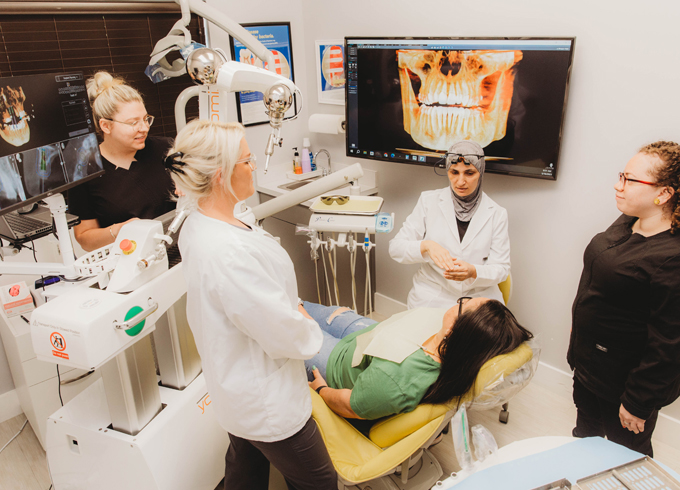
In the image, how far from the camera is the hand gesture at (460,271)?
6.58 ft

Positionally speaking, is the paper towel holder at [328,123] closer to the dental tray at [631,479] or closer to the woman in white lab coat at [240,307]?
the woman in white lab coat at [240,307]

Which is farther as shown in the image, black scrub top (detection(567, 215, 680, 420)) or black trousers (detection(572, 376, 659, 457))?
black trousers (detection(572, 376, 659, 457))

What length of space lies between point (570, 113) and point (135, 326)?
6.21ft

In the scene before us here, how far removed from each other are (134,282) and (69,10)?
59.8 inches

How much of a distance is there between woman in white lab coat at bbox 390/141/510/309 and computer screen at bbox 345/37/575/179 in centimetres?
21

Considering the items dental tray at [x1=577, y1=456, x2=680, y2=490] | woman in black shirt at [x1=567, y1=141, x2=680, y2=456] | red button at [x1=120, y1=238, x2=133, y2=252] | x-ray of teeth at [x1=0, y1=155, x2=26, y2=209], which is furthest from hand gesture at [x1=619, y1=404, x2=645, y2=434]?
x-ray of teeth at [x1=0, y1=155, x2=26, y2=209]

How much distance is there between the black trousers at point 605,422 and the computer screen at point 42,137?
187cm

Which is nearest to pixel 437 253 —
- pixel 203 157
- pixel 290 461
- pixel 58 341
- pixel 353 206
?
pixel 353 206

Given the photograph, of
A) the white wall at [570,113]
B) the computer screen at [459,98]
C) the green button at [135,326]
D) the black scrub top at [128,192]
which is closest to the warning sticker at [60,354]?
the green button at [135,326]

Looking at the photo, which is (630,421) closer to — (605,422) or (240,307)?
(605,422)

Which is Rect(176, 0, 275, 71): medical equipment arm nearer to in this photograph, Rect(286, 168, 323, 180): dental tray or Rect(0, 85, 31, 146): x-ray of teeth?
Rect(0, 85, 31, 146): x-ray of teeth

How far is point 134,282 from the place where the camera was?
1.38 meters

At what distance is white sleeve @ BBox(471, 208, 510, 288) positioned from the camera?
207 cm

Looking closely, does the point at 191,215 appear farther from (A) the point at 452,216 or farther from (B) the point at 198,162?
(A) the point at 452,216
